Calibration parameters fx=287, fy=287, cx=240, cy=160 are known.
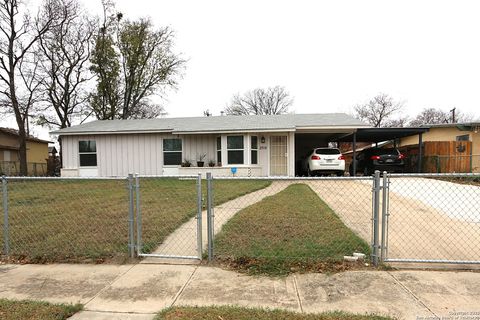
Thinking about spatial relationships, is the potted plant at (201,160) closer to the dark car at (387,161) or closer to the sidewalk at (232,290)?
the dark car at (387,161)

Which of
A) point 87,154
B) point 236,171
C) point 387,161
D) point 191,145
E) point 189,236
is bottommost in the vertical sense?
point 189,236

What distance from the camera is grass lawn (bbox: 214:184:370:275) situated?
3947 millimetres

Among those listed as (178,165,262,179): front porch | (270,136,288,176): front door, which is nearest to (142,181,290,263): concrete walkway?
(178,165,262,179): front porch

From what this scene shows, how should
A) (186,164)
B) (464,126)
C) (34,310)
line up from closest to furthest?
(34,310) < (186,164) < (464,126)

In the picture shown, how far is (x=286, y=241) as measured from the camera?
15.5 ft

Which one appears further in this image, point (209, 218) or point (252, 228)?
point (252, 228)

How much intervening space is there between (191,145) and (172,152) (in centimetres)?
119

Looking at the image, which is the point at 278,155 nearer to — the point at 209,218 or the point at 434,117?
the point at 209,218

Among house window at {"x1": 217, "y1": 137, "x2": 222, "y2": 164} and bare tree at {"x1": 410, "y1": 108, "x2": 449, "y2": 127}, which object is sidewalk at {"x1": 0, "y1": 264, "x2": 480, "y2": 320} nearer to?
house window at {"x1": 217, "y1": 137, "x2": 222, "y2": 164}

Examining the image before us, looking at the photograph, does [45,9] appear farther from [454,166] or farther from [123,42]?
[454,166]

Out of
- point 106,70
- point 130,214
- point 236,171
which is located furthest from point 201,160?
point 106,70

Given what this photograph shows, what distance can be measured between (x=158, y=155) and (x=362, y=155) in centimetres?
1277

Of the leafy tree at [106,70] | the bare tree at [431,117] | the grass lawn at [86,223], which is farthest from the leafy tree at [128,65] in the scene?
the bare tree at [431,117]

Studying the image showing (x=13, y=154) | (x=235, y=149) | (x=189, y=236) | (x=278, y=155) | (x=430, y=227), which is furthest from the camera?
(x=13, y=154)
